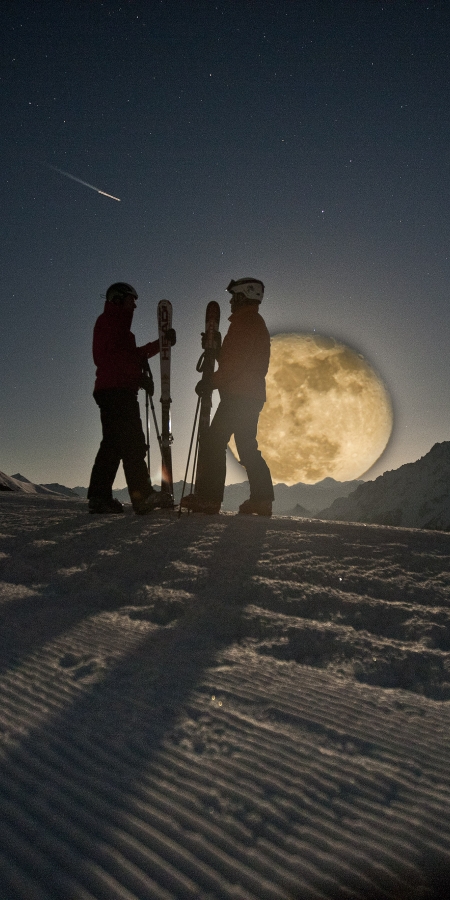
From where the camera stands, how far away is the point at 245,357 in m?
5.00

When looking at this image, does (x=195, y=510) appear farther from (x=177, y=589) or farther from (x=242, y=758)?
(x=242, y=758)

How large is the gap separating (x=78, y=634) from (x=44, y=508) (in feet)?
12.3

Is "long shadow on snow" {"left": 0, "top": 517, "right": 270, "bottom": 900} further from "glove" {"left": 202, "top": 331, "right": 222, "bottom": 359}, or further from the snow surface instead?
"glove" {"left": 202, "top": 331, "right": 222, "bottom": 359}

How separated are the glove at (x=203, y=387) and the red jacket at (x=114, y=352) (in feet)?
2.31

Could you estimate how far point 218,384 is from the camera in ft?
16.8

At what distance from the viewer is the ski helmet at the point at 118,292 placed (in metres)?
4.94

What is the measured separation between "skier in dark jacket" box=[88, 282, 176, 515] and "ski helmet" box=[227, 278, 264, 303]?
3.54 ft

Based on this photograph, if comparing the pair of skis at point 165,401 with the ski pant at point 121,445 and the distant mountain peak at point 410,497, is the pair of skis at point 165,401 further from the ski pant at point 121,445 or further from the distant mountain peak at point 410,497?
the distant mountain peak at point 410,497

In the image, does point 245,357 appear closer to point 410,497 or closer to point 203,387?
point 203,387

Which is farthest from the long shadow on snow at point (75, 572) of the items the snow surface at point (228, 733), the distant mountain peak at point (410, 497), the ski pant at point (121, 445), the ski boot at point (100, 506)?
the distant mountain peak at point (410, 497)

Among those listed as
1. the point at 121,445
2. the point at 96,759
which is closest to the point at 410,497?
the point at 121,445

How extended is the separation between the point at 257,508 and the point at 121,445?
1.49 m

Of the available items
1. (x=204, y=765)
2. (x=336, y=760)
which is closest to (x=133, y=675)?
(x=204, y=765)

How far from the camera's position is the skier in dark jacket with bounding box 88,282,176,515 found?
486 centimetres
